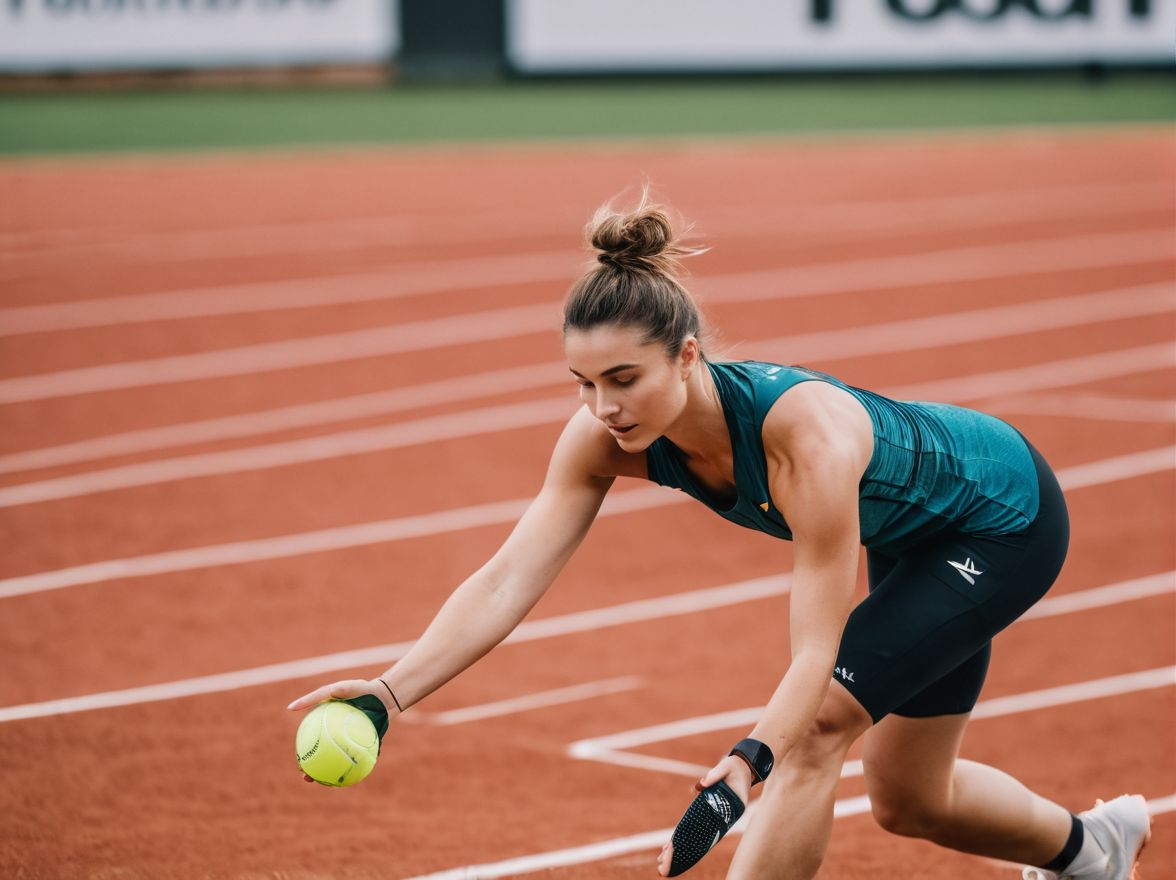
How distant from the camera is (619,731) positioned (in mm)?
6539

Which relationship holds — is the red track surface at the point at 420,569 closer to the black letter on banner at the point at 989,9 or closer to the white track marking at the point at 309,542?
the white track marking at the point at 309,542

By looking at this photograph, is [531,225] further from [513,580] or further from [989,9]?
[513,580]

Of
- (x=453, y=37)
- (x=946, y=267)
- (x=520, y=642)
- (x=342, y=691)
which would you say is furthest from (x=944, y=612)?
(x=453, y=37)

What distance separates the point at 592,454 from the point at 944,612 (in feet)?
3.08

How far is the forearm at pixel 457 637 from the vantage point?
399 cm

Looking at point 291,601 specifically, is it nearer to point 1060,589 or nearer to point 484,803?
point 484,803

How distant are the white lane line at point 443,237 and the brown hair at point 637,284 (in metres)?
10.1

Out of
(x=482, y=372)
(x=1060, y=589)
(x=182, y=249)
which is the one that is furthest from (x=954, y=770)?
(x=182, y=249)

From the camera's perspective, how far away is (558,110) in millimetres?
22500

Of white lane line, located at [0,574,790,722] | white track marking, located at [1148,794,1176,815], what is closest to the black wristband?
white track marking, located at [1148,794,1176,815]

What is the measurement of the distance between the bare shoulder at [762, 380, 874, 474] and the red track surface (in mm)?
1962

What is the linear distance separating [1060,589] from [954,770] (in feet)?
13.0

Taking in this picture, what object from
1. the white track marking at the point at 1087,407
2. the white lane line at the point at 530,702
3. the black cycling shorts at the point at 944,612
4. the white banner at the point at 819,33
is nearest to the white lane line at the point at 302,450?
the white track marking at the point at 1087,407

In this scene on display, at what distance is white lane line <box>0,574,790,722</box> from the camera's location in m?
6.72
